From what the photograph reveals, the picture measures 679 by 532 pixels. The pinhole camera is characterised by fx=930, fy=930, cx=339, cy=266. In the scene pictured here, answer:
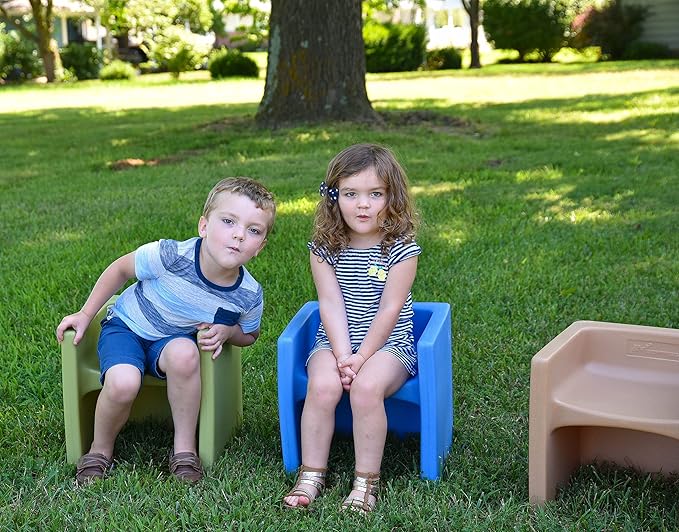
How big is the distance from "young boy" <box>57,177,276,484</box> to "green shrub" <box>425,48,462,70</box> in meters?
22.8

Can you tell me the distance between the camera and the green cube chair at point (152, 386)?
9.61ft

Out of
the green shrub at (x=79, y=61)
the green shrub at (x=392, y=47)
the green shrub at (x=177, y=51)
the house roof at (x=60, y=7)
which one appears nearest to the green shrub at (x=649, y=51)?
the green shrub at (x=392, y=47)

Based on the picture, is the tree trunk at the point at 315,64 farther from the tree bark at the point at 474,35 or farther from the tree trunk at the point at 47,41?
the tree trunk at the point at 47,41

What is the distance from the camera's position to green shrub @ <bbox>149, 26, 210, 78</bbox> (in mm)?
26531

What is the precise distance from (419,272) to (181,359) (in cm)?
215

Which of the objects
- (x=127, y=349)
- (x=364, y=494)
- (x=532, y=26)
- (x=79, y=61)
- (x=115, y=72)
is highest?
(x=532, y=26)

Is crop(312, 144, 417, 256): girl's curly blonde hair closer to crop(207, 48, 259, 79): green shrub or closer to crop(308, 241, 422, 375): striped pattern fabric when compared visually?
crop(308, 241, 422, 375): striped pattern fabric

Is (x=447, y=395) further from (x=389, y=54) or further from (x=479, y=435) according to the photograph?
(x=389, y=54)

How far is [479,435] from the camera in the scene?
312 centimetres

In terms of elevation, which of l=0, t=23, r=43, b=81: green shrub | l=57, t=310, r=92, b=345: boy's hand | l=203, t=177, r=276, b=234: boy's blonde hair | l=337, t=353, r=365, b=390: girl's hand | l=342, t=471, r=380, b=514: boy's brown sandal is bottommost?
l=342, t=471, r=380, b=514: boy's brown sandal

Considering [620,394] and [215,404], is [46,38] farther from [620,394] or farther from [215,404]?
[620,394]

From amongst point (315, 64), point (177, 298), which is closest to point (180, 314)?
point (177, 298)

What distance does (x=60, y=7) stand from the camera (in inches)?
1385

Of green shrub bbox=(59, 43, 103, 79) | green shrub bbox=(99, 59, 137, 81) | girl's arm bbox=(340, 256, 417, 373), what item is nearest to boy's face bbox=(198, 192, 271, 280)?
girl's arm bbox=(340, 256, 417, 373)
